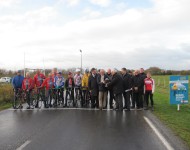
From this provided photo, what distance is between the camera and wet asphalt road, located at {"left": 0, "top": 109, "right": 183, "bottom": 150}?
7.47 metres

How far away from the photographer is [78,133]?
898cm

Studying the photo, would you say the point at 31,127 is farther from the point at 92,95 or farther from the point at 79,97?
the point at 79,97

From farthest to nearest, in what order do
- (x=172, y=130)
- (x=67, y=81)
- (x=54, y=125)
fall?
(x=67, y=81) → (x=54, y=125) → (x=172, y=130)

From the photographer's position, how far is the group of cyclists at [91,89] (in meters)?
15.2

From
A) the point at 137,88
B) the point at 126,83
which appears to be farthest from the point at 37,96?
the point at 137,88

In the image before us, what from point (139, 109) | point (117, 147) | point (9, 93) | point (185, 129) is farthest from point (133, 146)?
point (9, 93)

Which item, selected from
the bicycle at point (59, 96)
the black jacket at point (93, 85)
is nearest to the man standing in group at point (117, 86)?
the black jacket at point (93, 85)

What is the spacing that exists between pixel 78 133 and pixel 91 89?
713 centimetres

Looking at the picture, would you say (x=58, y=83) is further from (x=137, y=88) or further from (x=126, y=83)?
(x=137, y=88)

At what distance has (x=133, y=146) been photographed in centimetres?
741

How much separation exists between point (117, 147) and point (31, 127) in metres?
3.95

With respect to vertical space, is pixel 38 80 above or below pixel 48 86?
above

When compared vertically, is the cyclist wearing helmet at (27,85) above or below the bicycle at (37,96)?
above

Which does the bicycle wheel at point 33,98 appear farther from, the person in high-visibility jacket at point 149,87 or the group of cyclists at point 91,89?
the person in high-visibility jacket at point 149,87
